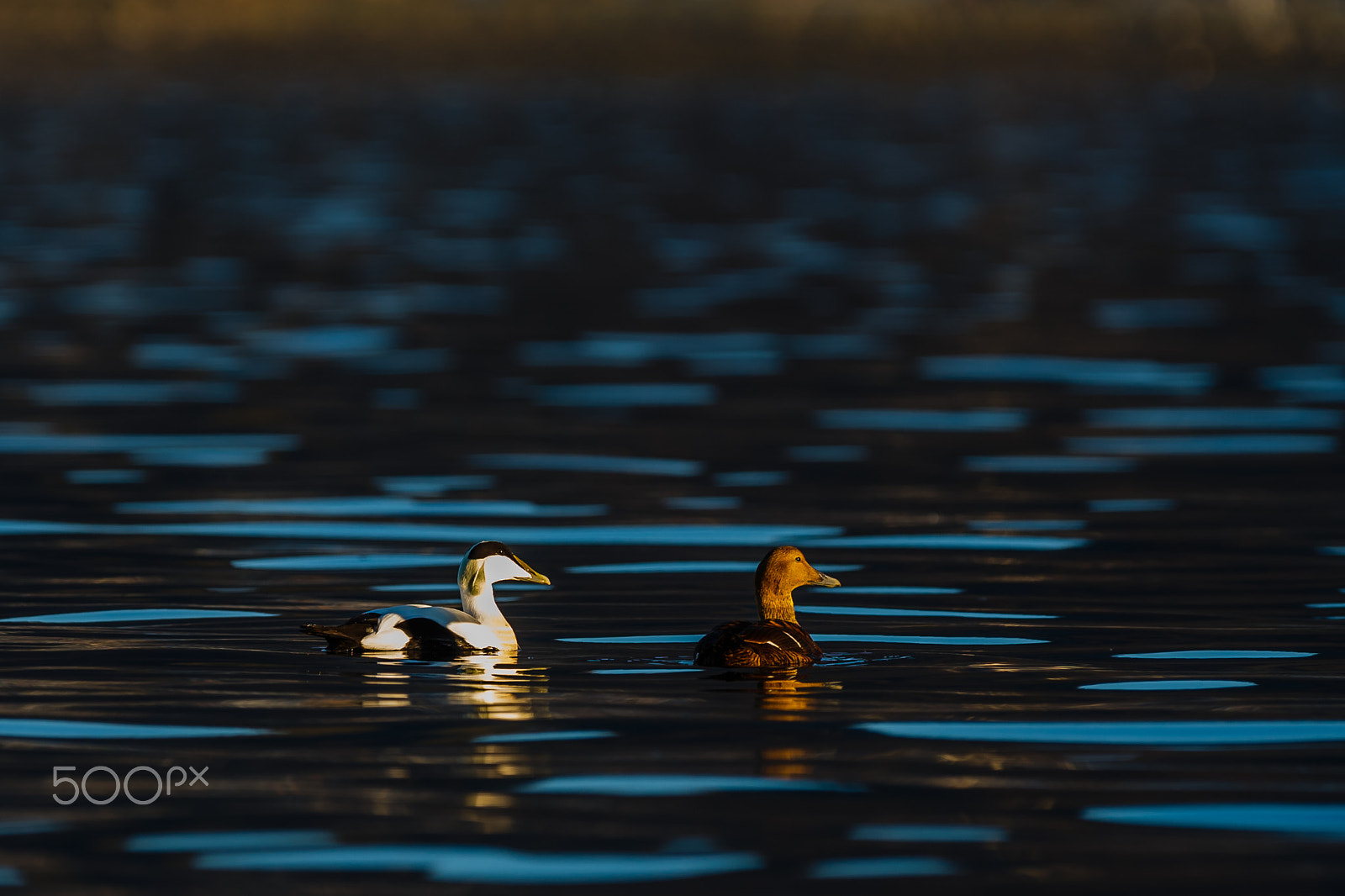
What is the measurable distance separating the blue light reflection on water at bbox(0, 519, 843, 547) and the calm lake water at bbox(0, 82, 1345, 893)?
3.0 inches

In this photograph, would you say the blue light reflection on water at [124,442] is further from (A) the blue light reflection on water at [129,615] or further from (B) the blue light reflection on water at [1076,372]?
(B) the blue light reflection on water at [1076,372]

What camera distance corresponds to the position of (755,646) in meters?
11.9

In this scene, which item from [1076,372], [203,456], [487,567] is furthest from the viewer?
[1076,372]

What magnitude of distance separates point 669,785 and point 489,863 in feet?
3.96

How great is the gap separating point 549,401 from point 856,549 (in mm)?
7642

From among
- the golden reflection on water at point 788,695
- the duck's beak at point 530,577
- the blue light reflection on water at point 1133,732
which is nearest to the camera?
the blue light reflection on water at point 1133,732

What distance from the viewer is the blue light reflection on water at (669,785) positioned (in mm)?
9953

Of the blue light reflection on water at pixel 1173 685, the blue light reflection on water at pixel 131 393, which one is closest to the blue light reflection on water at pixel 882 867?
the blue light reflection on water at pixel 1173 685

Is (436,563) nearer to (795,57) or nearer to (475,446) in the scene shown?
(475,446)

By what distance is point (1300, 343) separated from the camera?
27.7 m

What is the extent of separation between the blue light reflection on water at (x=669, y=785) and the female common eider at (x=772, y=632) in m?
1.84

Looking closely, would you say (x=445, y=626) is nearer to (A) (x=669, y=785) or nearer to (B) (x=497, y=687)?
(B) (x=497, y=687)

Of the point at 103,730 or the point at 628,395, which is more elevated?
the point at 628,395

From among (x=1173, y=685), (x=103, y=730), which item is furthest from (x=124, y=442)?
(x=1173, y=685)
